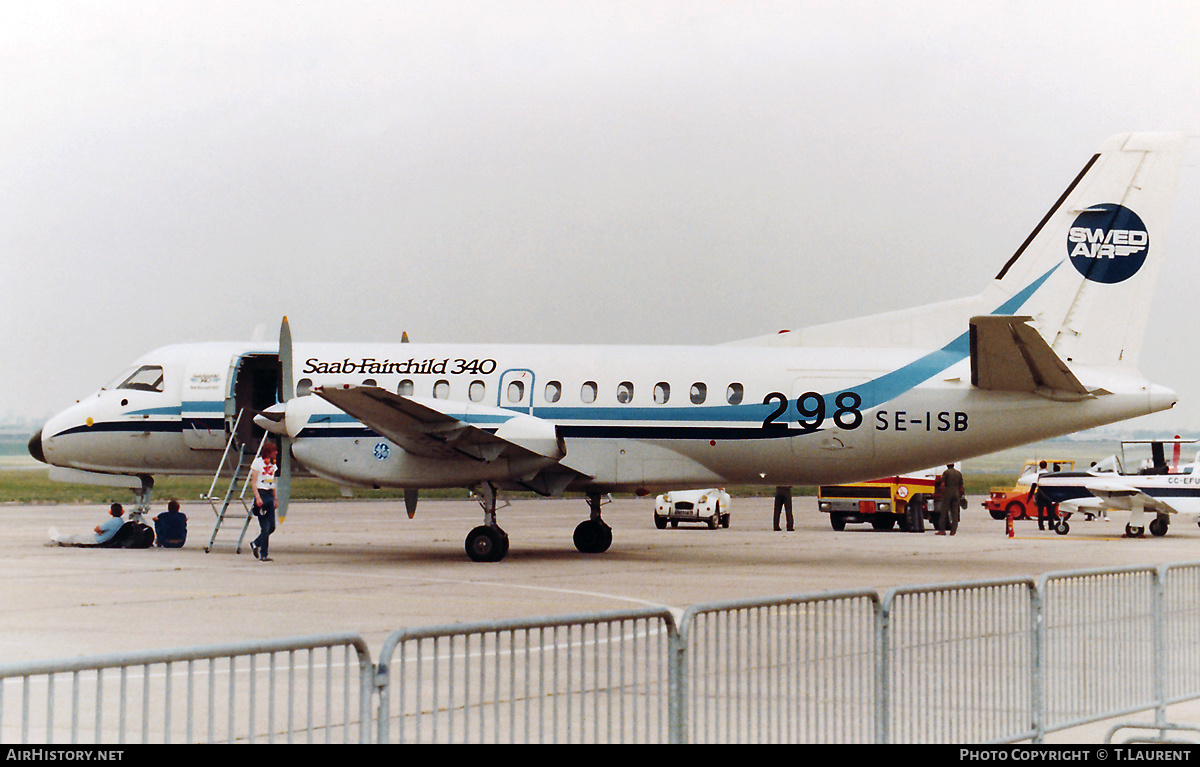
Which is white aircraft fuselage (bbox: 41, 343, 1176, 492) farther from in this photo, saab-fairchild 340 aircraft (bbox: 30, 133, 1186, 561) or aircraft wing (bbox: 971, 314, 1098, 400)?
aircraft wing (bbox: 971, 314, 1098, 400)

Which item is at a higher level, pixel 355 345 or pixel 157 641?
pixel 355 345

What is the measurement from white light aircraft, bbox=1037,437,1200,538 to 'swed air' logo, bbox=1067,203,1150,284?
37.2 ft

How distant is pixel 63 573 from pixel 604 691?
14.8 metres

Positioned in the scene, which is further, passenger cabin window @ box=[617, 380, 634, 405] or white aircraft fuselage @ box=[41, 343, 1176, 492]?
passenger cabin window @ box=[617, 380, 634, 405]

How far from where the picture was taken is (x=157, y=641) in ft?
37.8

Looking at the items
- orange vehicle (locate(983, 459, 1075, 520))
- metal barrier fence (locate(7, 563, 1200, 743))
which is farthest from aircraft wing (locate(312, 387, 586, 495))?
orange vehicle (locate(983, 459, 1075, 520))

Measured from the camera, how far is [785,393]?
70.6ft

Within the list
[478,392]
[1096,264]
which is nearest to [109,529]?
[478,392]

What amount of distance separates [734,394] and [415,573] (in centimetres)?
630

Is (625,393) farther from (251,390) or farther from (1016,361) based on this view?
(251,390)

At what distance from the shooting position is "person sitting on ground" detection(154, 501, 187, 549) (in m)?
23.6

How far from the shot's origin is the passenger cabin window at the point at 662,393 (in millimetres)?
21781

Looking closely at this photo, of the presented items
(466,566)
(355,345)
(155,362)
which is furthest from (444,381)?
(155,362)

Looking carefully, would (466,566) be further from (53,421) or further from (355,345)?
(53,421)
